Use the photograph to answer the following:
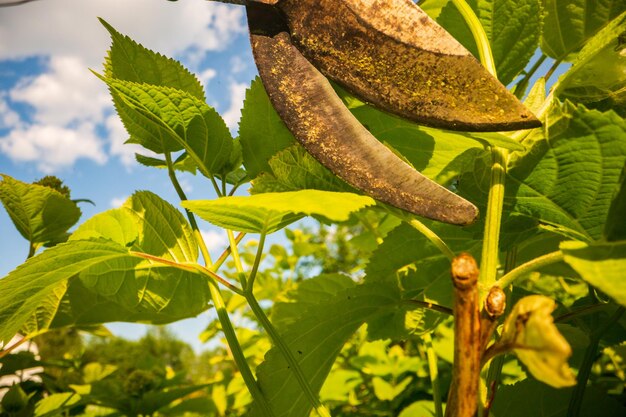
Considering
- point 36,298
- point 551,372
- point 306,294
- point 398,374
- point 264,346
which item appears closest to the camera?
point 551,372

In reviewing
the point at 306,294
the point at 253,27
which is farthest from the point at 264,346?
the point at 253,27

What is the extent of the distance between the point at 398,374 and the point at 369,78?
1325 mm

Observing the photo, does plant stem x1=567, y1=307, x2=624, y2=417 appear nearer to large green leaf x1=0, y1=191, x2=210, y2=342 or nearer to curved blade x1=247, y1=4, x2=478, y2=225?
curved blade x1=247, y1=4, x2=478, y2=225

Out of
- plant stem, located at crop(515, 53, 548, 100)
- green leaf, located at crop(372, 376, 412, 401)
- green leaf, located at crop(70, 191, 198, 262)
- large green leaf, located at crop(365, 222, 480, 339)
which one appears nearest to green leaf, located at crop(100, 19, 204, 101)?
green leaf, located at crop(70, 191, 198, 262)

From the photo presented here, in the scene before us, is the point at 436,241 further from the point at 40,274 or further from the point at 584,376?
the point at 40,274

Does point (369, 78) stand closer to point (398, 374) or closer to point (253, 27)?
point (253, 27)

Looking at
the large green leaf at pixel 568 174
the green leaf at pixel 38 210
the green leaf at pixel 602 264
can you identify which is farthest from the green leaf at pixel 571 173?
the green leaf at pixel 38 210

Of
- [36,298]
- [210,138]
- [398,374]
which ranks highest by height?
[210,138]

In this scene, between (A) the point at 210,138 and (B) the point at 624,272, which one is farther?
(A) the point at 210,138

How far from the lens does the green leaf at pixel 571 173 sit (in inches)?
21.0

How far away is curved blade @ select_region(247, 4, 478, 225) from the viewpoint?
539mm

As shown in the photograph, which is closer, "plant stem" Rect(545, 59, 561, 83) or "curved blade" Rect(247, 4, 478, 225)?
"curved blade" Rect(247, 4, 478, 225)

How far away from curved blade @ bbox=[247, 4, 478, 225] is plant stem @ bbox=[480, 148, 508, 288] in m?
0.07

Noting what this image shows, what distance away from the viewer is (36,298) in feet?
2.41
